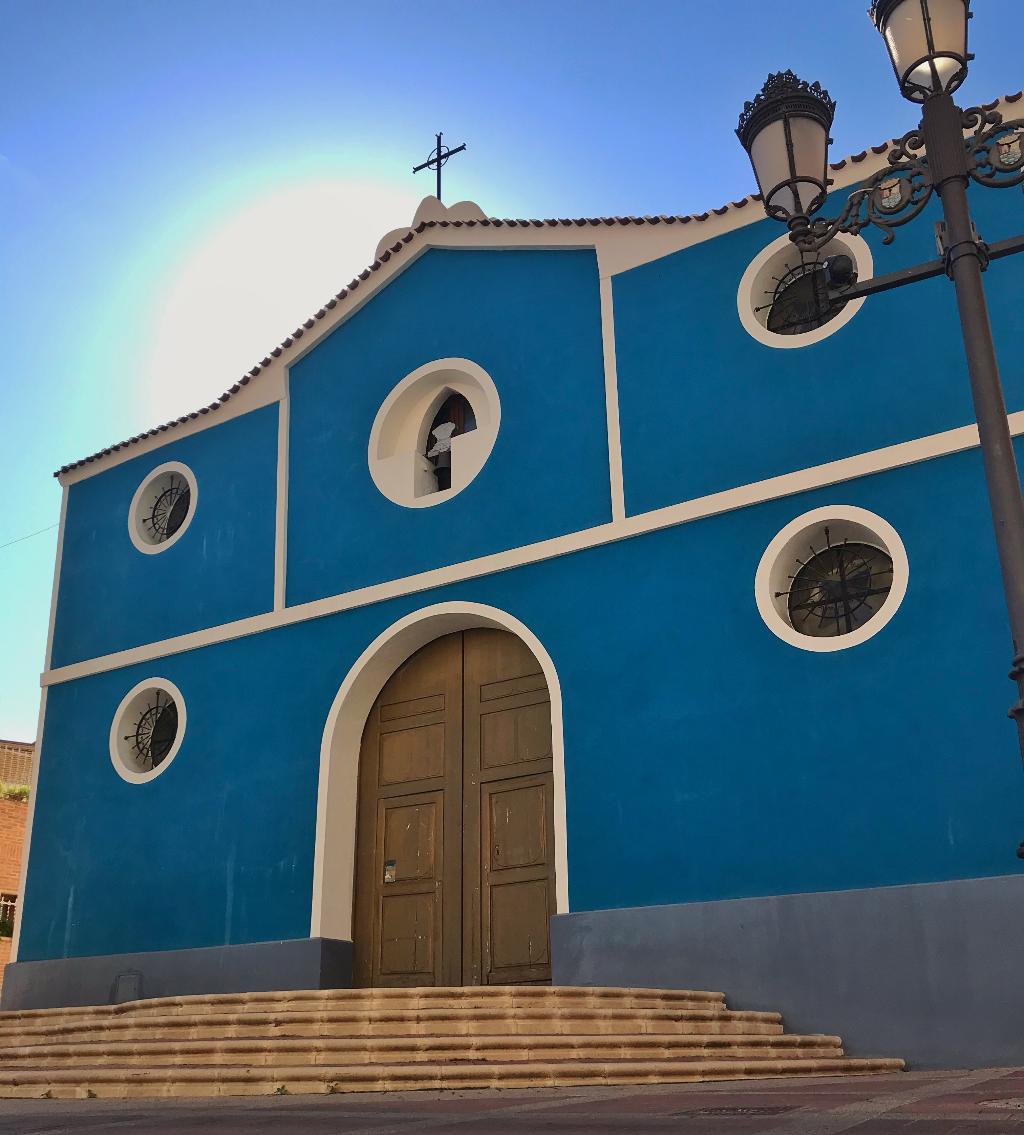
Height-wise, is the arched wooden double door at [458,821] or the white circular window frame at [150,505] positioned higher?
the white circular window frame at [150,505]

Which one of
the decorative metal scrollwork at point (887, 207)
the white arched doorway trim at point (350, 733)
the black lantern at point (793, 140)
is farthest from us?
the white arched doorway trim at point (350, 733)

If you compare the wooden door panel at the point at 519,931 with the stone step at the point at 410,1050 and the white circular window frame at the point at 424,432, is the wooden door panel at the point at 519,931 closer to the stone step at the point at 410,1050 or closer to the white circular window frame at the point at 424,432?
the stone step at the point at 410,1050

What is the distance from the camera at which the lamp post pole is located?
4.66 meters

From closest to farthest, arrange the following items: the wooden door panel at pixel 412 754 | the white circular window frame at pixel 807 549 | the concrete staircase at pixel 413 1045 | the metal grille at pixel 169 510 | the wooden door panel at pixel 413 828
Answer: the concrete staircase at pixel 413 1045
the white circular window frame at pixel 807 549
the wooden door panel at pixel 413 828
the wooden door panel at pixel 412 754
the metal grille at pixel 169 510

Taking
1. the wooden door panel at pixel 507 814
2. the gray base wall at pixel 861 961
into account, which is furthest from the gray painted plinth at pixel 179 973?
the gray base wall at pixel 861 961

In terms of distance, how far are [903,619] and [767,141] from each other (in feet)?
14.6

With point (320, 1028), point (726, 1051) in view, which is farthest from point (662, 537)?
point (320, 1028)

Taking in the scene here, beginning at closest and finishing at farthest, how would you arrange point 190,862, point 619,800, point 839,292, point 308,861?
point 839,292
point 619,800
point 308,861
point 190,862

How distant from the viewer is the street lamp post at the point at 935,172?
4879 millimetres

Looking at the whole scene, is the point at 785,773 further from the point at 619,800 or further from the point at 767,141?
the point at 767,141

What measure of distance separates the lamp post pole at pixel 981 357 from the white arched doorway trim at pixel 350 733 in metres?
6.13

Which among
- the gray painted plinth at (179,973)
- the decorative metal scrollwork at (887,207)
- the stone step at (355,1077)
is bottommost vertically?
the stone step at (355,1077)

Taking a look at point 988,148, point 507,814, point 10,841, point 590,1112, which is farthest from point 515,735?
point 10,841

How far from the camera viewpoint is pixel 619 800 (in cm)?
1009
